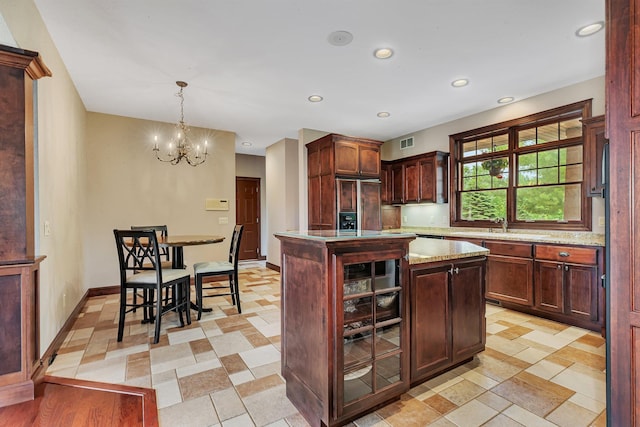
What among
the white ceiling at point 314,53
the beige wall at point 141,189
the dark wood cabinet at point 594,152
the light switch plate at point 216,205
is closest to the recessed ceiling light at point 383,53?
the white ceiling at point 314,53

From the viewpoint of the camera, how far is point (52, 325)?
8.55 feet

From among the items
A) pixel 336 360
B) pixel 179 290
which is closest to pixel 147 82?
pixel 179 290

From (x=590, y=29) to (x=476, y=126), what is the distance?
216 centimetres

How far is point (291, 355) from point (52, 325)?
7.49ft

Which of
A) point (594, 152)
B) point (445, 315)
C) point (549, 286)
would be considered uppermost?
point (594, 152)

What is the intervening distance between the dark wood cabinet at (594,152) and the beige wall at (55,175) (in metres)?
5.11

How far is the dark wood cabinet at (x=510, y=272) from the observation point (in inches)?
137

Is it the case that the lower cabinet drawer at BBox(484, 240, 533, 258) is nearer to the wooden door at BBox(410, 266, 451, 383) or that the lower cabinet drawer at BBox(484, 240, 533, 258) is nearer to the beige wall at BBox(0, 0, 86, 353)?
the wooden door at BBox(410, 266, 451, 383)

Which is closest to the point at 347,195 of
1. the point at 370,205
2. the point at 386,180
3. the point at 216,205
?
the point at 370,205

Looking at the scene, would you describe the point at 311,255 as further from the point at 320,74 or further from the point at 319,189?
the point at 319,189

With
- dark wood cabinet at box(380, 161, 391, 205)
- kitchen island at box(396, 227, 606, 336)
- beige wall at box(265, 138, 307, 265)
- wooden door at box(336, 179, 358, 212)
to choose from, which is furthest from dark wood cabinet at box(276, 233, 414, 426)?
dark wood cabinet at box(380, 161, 391, 205)

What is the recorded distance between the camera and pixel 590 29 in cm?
251

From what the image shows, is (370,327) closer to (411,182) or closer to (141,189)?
(411,182)

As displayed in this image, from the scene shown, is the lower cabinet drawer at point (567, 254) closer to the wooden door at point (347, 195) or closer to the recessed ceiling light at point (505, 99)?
the recessed ceiling light at point (505, 99)
